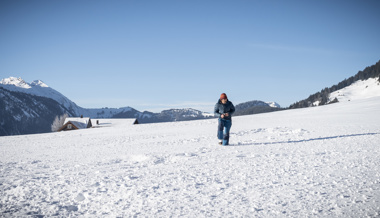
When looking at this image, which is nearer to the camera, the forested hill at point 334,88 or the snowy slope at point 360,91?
the forested hill at point 334,88

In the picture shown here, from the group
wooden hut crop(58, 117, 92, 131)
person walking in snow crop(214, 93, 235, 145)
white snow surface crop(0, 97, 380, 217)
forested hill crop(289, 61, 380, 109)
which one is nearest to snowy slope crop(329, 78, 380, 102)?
forested hill crop(289, 61, 380, 109)

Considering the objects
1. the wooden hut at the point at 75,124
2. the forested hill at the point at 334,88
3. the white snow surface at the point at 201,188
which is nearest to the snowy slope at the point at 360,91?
the forested hill at the point at 334,88

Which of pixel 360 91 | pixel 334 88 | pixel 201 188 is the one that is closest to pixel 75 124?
pixel 201 188

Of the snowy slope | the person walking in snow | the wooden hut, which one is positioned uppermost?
the snowy slope

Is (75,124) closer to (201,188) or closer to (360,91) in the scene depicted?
(201,188)

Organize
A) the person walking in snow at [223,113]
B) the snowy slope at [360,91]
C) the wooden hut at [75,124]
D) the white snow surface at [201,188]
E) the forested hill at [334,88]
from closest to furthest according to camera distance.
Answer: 1. the white snow surface at [201,188]
2. the person walking in snow at [223,113]
3. the wooden hut at [75,124]
4. the forested hill at [334,88]
5. the snowy slope at [360,91]

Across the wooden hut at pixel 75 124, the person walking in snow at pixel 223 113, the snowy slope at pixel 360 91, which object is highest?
the snowy slope at pixel 360 91

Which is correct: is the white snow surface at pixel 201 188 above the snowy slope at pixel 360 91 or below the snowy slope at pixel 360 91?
below

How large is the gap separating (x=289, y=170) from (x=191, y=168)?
228cm

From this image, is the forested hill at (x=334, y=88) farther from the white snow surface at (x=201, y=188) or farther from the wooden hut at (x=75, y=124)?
the white snow surface at (x=201, y=188)

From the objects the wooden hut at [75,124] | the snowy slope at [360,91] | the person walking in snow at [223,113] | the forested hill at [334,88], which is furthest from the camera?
the snowy slope at [360,91]

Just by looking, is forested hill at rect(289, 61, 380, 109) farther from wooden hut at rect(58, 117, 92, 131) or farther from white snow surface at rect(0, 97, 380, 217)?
white snow surface at rect(0, 97, 380, 217)

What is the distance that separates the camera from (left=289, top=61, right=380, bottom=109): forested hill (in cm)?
15412

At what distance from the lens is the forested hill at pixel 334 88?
154125 mm
